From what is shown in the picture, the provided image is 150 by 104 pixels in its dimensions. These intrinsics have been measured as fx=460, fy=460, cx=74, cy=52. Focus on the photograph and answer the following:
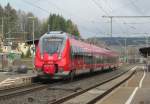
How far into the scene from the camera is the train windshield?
1268 inches

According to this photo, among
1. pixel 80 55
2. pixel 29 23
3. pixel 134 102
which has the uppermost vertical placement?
pixel 29 23

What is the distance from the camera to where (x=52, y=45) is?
106 ft

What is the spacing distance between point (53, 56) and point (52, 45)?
0.88 meters

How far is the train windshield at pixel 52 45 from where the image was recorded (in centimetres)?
3221

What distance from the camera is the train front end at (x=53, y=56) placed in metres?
31.7

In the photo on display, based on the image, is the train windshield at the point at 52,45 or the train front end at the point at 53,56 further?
the train windshield at the point at 52,45

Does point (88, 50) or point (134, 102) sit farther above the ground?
point (88, 50)

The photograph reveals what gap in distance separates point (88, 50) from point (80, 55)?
589 cm

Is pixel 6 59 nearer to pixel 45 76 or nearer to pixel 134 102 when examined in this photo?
pixel 45 76

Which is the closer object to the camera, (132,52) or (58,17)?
(58,17)

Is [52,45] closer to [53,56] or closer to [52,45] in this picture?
[52,45]

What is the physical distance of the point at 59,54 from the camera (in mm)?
32094

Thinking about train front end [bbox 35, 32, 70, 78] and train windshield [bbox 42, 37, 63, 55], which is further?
train windshield [bbox 42, 37, 63, 55]

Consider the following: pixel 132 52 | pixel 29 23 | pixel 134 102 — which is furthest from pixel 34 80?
pixel 132 52
